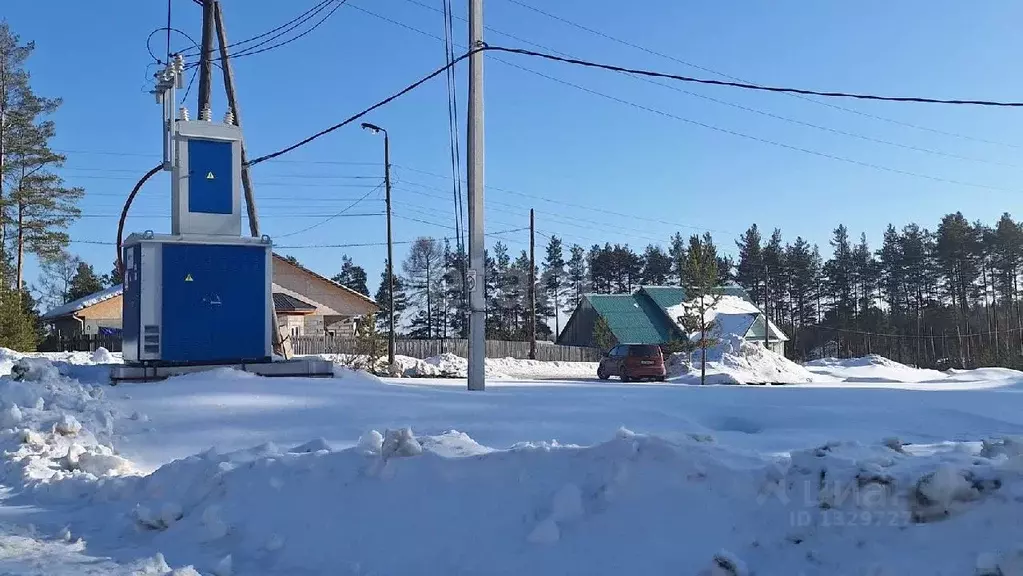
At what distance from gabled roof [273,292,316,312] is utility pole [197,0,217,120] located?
25.3 meters

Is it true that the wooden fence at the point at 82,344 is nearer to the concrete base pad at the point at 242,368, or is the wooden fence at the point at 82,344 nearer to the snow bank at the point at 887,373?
the concrete base pad at the point at 242,368

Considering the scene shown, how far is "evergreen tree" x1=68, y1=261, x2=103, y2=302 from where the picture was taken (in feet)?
220

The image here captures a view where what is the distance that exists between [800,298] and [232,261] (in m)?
73.0

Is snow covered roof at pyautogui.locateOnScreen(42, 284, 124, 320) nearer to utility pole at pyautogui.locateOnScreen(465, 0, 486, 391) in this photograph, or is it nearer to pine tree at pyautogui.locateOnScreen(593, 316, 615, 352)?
pine tree at pyautogui.locateOnScreen(593, 316, 615, 352)

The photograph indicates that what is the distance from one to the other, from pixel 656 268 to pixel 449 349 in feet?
136

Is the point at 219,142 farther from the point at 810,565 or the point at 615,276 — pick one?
the point at 615,276

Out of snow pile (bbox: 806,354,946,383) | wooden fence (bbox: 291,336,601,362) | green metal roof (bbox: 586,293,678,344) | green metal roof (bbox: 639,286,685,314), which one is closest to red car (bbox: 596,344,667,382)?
snow pile (bbox: 806,354,946,383)

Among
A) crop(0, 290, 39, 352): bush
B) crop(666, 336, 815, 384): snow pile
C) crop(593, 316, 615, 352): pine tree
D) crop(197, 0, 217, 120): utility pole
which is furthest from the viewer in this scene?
crop(593, 316, 615, 352): pine tree

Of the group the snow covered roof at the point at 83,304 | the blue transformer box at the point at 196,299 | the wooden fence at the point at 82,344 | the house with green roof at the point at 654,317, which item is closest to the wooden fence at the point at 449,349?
the house with green roof at the point at 654,317

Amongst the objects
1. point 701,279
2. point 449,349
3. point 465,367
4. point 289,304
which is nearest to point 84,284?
point 289,304

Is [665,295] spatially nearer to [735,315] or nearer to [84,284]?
[735,315]

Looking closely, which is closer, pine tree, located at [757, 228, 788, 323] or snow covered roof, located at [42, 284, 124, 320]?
snow covered roof, located at [42, 284, 124, 320]

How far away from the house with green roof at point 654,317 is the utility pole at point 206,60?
106 feet

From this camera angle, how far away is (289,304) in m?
47.1
